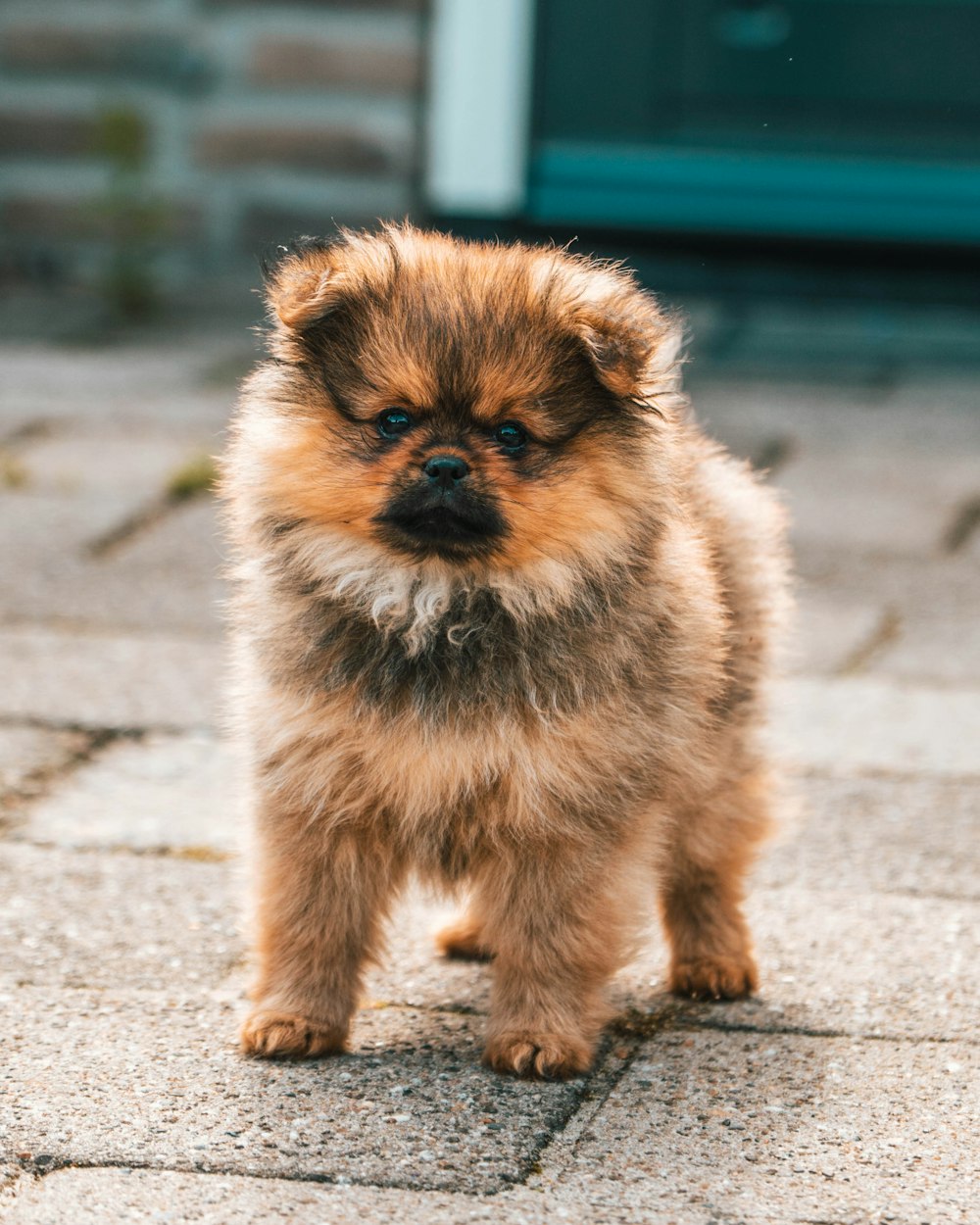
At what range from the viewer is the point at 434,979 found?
3502mm

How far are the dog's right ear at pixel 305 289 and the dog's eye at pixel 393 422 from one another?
0.21 meters

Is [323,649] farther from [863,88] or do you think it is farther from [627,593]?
[863,88]

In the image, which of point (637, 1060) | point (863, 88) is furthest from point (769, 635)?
point (863, 88)

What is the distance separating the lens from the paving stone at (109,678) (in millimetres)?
4844

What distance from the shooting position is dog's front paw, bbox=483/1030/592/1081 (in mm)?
3020

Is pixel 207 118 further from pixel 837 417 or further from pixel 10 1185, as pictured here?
pixel 10 1185

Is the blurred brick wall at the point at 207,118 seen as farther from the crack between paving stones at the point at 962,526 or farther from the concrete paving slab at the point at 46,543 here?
the crack between paving stones at the point at 962,526

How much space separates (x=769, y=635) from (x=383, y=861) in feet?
3.07

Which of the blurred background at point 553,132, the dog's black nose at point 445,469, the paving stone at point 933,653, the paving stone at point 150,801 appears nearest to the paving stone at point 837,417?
the blurred background at point 553,132

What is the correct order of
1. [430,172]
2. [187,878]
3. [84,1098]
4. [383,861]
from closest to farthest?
[84,1098]
[383,861]
[187,878]
[430,172]

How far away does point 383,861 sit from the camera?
3098 mm

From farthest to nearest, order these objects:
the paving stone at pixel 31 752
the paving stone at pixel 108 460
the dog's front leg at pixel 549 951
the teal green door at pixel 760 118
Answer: the teal green door at pixel 760 118, the paving stone at pixel 108 460, the paving stone at pixel 31 752, the dog's front leg at pixel 549 951

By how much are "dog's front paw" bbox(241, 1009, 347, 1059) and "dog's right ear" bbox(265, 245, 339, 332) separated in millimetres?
1159

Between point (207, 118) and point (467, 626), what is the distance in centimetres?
684
